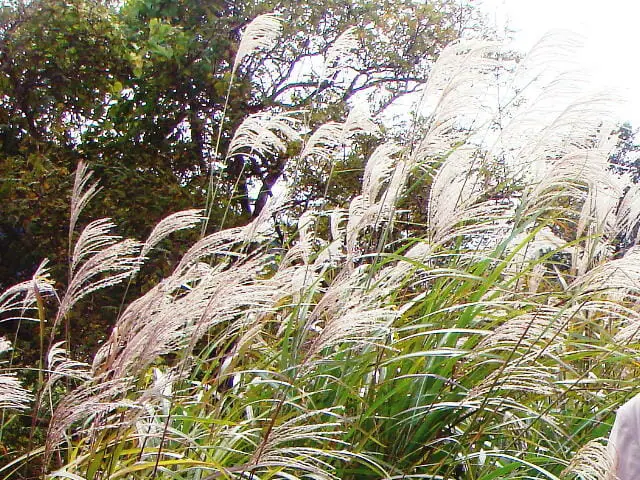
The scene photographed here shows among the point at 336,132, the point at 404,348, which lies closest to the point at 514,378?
the point at 404,348

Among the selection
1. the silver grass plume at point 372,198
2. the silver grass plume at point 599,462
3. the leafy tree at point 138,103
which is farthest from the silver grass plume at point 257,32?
the leafy tree at point 138,103

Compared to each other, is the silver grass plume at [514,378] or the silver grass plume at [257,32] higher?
the silver grass plume at [257,32]

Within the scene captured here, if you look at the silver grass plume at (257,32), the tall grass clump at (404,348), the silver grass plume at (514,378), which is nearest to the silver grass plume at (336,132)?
the tall grass clump at (404,348)

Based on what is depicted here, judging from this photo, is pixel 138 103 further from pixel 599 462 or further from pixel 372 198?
pixel 599 462

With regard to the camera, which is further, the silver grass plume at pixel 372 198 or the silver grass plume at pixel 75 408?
the silver grass plume at pixel 372 198

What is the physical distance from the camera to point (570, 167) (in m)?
1.81

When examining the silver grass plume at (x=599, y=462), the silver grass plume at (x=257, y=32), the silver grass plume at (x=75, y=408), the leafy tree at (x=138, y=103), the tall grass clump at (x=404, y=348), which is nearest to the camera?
the silver grass plume at (x=599, y=462)

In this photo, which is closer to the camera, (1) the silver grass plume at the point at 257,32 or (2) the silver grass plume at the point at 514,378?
(2) the silver grass plume at the point at 514,378

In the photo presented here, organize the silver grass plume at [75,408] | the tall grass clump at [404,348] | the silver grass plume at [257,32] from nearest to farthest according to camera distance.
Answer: the silver grass plume at [75,408]
the tall grass clump at [404,348]
the silver grass plume at [257,32]

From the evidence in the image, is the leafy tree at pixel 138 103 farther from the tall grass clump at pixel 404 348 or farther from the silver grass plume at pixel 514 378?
the silver grass plume at pixel 514 378

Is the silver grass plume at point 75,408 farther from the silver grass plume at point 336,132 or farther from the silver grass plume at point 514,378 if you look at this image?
the silver grass plume at point 336,132

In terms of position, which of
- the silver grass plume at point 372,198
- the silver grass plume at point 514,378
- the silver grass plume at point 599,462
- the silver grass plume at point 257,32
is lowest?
the silver grass plume at point 514,378

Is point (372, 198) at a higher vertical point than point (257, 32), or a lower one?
lower

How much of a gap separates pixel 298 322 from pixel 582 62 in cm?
94
